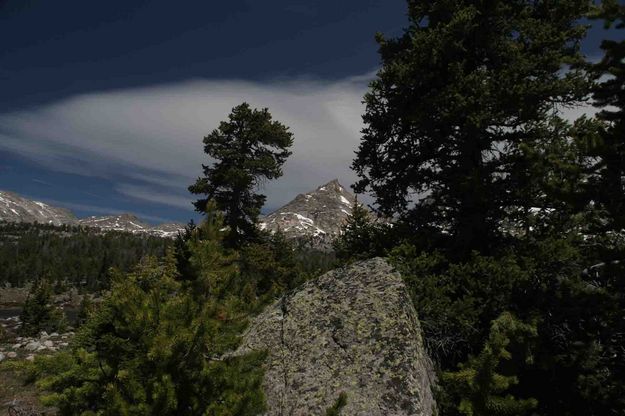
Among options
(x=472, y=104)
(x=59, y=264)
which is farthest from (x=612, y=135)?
(x=59, y=264)

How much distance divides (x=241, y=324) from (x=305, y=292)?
8.37 ft

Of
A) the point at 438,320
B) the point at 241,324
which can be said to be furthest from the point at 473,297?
the point at 241,324

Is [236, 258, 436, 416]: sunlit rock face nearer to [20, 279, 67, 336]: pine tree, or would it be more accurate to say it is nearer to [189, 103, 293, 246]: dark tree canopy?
[189, 103, 293, 246]: dark tree canopy

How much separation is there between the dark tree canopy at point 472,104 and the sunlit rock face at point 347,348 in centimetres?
343

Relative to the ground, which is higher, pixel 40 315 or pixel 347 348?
pixel 347 348

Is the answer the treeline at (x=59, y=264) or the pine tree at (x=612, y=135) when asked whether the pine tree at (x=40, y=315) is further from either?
the treeline at (x=59, y=264)

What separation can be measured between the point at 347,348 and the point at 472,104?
585 centimetres

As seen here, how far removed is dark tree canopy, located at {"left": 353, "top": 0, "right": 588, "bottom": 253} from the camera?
→ 30.2 ft

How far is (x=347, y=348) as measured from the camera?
6406mm

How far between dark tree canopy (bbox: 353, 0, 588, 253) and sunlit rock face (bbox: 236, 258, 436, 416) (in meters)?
3.43

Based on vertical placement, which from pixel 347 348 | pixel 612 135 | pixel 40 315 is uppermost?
pixel 612 135

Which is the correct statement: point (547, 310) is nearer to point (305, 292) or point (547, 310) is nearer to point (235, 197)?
point (305, 292)

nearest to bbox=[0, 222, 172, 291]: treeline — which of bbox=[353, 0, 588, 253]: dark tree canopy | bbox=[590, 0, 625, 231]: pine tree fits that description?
bbox=[353, 0, 588, 253]: dark tree canopy

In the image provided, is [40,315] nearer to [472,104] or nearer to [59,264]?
[472,104]
